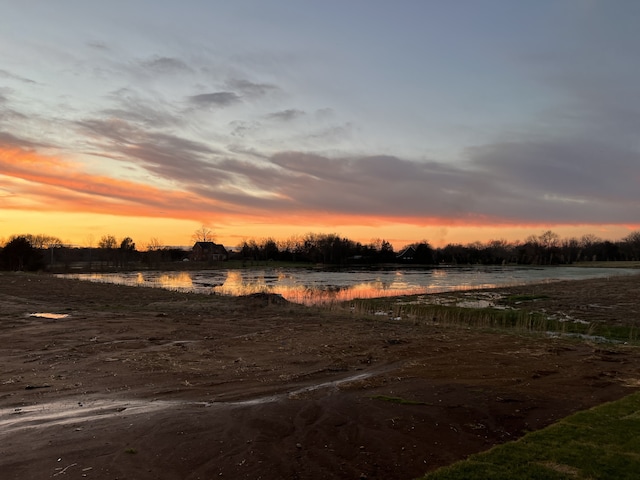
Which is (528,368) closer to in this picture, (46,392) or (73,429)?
(73,429)

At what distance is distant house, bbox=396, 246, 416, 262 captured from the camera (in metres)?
154

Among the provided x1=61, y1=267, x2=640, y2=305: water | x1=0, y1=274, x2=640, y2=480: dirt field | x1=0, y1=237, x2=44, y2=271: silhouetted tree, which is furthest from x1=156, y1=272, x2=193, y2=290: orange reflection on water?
x1=0, y1=274, x2=640, y2=480: dirt field

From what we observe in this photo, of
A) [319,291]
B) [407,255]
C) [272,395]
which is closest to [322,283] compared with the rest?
[319,291]

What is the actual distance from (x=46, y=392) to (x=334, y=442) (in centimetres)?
660

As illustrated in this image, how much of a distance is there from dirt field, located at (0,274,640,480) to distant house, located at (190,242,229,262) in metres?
125

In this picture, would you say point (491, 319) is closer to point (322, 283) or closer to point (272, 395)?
point (272, 395)

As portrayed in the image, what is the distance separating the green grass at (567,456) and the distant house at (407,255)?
148049mm

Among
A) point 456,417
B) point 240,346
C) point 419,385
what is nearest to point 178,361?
point 240,346

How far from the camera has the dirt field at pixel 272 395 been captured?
21.5 ft

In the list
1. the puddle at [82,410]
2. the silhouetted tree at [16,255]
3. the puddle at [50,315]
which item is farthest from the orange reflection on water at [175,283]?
the puddle at [82,410]

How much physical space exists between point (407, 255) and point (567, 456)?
153632 mm

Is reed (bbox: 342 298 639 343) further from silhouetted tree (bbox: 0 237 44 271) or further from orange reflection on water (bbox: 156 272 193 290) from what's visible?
silhouetted tree (bbox: 0 237 44 271)

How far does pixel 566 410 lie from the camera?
28.9 feet

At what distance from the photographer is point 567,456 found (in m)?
6.02
